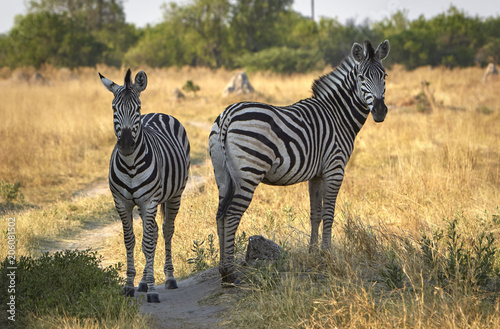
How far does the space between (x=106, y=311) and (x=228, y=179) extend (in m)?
1.59

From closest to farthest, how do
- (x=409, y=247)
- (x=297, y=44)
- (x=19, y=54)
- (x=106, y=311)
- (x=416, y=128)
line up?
(x=106, y=311)
(x=409, y=247)
(x=416, y=128)
(x=19, y=54)
(x=297, y=44)

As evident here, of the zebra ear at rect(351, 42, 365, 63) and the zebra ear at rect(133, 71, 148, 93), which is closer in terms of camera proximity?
the zebra ear at rect(133, 71, 148, 93)

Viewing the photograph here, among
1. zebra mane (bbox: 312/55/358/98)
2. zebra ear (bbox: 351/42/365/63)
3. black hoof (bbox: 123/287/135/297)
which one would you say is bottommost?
black hoof (bbox: 123/287/135/297)

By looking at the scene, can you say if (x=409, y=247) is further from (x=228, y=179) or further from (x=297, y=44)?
(x=297, y=44)

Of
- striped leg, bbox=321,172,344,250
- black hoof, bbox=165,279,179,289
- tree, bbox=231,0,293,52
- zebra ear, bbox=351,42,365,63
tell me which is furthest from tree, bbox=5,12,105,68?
striped leg, bbox=321,172,344,250

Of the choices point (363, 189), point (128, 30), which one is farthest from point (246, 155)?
point (128, 30)

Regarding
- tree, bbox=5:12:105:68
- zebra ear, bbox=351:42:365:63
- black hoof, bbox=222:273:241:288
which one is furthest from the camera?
tree, bbox=5:12:105:68


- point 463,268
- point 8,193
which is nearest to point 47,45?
point 8,193

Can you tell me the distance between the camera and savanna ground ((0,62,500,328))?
4.00m

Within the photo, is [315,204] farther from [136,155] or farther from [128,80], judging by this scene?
[128,80]

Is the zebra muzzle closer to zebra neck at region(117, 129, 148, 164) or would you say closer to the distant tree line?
zebra neck at region(117, 129, 148, 164)

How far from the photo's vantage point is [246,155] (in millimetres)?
4590

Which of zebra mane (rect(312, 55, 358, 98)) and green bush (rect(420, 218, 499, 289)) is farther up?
zebra mane (rect(312, 55, 358, 98))

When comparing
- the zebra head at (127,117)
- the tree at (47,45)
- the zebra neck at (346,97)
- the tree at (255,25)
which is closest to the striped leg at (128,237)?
the zebra head at (127,117)
